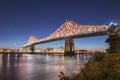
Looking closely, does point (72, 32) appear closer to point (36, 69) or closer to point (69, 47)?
point (69, 47)

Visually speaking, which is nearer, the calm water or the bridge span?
the calm water

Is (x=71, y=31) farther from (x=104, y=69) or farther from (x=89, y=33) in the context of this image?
(x=104, y=69)

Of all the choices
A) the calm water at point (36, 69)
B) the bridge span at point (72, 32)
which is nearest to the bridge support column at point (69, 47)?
the bridge span at point (72, 32)

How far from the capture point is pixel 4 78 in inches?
1219

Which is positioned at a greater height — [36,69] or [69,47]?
[69,47]

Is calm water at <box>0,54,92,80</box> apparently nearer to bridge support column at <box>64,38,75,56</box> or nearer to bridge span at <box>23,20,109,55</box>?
bridge span at <box>23,20,109,55</box>

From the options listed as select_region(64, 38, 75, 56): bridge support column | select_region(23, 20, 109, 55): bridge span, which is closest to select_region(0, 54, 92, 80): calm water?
select_region(23, 20, 109, 55): bridge span

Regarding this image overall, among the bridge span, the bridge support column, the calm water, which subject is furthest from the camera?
the bridge support column

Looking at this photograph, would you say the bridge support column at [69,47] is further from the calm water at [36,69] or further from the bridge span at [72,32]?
the calm water at [36,69]

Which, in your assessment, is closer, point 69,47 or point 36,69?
point 36,69

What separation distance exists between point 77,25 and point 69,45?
9821 mm

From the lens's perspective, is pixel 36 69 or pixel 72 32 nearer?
pixel 36 69

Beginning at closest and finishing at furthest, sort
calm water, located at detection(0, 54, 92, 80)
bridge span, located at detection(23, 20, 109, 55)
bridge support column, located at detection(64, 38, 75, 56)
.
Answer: calm water, located at detection(0, 54, 92, 80)
bridge span, located at detection(23, 20, 109, 55)
bridge support column, located at detection(64, 38, 75, 56)

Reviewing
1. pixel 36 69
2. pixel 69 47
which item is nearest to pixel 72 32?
pixel 69 47
